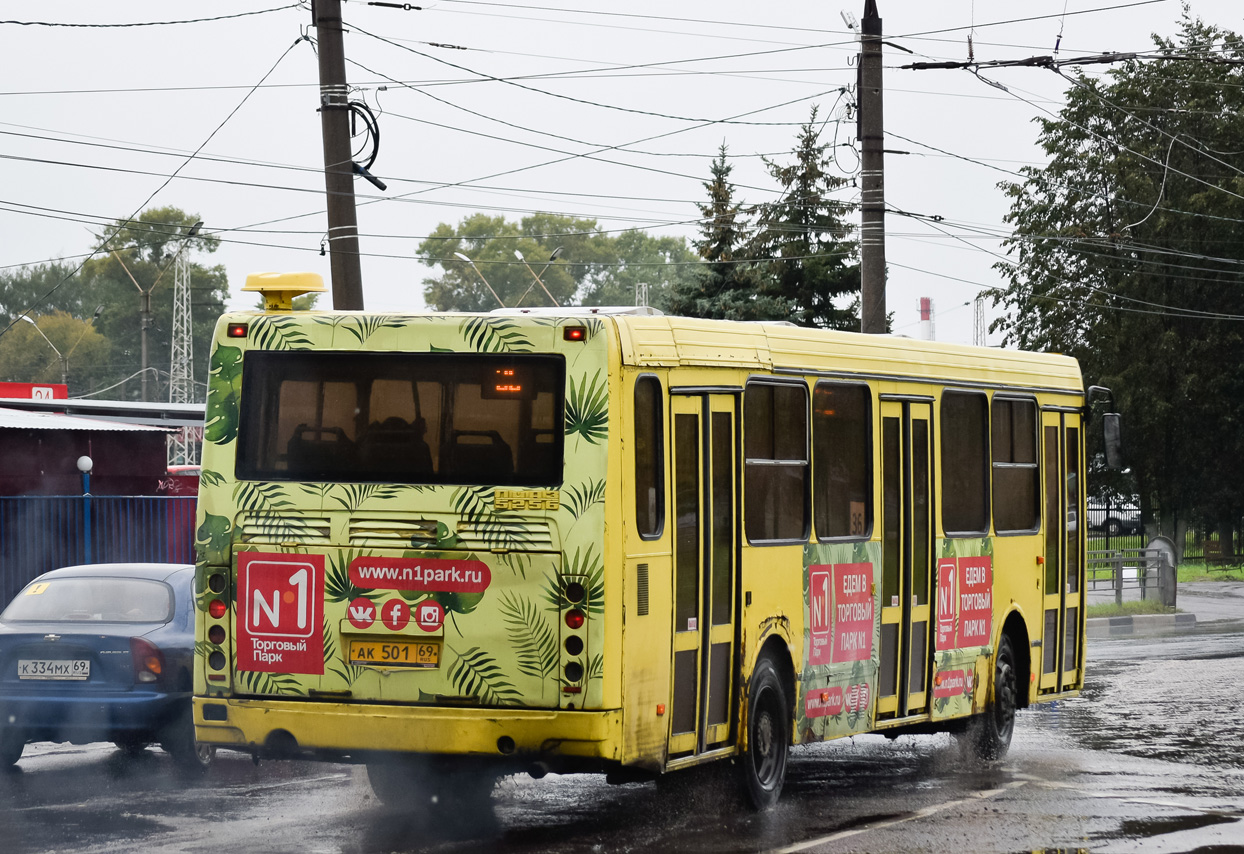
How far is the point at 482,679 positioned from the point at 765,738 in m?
2.28

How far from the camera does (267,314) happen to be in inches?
382

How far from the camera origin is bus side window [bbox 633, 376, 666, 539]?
30.1 feet

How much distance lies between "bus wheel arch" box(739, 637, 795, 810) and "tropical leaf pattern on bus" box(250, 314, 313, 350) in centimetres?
313

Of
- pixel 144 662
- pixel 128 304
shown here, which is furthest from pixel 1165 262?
pixel 128 304

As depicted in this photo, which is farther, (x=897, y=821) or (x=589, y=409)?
(x=897, y=821)

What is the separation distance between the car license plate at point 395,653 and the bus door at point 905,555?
3888 mm

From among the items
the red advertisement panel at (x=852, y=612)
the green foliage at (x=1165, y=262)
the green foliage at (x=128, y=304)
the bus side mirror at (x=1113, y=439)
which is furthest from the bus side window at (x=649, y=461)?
the green foliage at (x=128, y=304)

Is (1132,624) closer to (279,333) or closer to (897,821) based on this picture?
(897,821)

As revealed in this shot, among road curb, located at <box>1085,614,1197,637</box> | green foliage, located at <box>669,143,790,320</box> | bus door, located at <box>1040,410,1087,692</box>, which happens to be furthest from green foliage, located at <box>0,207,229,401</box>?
bus door, located at <box>1040,410,1087,692</box>

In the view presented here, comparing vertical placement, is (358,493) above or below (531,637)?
above

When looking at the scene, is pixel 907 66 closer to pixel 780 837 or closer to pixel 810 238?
pixel 780 837

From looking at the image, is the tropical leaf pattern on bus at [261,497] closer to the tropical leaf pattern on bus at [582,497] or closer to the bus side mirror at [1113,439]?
the tropical leaf pattern on bus at [582,497]

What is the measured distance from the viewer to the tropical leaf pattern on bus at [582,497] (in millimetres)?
8883

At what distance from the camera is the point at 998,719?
13617mm
